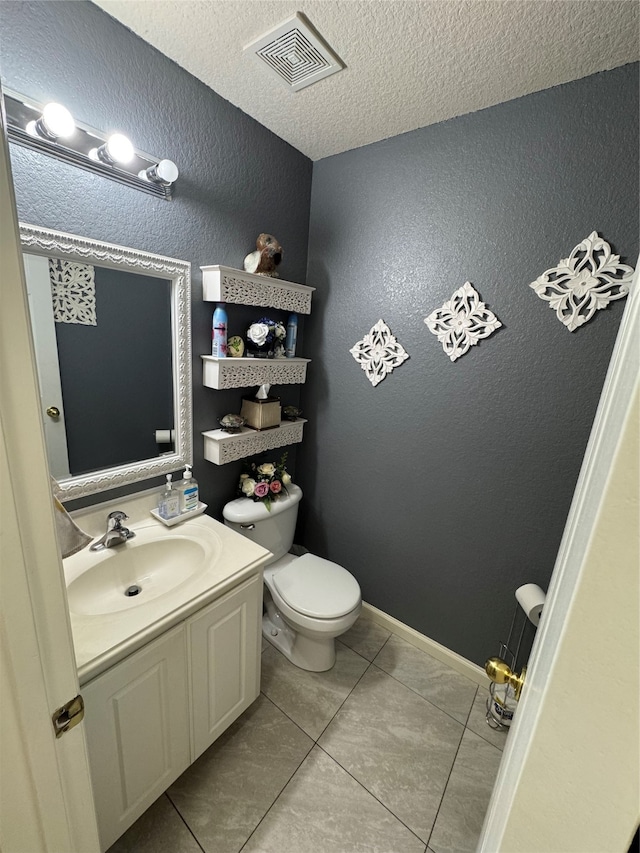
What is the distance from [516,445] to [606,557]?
1.29 metres

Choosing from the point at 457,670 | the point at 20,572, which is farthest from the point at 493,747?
the point at 20,572

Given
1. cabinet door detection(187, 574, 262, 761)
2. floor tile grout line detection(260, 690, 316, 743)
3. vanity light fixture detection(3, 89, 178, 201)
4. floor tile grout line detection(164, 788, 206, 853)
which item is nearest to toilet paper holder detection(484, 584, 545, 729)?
floor tile grout line detection(260, 690, 316, 743)

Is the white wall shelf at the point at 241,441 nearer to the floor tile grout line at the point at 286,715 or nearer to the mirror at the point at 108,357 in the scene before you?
the mirror at the point at 108,357

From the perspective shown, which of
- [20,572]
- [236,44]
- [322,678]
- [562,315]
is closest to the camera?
[20,572]

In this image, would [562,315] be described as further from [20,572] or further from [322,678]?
[322,678]

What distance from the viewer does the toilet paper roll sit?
126 centimetres

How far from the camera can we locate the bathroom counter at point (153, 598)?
89 cm

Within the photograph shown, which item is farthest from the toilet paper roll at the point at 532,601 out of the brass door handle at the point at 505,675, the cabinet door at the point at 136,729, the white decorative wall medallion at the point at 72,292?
the white decorative wall medallion at the point at 72,292

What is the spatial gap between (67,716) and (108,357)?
106cm

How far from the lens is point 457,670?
1743 mm

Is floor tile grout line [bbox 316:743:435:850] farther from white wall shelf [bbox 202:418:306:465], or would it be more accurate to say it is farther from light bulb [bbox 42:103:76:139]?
light bulb [bbox 42:103:76:139]

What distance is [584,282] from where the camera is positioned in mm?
1230

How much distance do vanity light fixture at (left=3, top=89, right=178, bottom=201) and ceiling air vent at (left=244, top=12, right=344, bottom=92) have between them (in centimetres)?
46

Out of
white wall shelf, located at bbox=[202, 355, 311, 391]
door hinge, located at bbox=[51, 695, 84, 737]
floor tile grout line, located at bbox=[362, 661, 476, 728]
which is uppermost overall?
white wall shelf, located at bbox=[202, 355, 311, 391]
